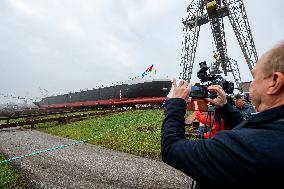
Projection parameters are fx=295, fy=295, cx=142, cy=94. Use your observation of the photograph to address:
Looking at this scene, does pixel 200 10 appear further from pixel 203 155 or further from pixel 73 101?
pixel 203 155

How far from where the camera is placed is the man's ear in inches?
69.2

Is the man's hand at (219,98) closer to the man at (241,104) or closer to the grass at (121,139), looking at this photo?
the grass at (121,139)

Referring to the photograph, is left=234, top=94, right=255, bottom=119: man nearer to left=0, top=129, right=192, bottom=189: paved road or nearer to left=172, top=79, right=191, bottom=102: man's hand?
left=0, top=129, right=192, bottom=189: paved road

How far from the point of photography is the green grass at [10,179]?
6.16 meters

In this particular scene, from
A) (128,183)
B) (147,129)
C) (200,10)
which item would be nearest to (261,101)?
(128,183)

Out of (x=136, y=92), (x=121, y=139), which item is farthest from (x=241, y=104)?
(x=136, y=92)

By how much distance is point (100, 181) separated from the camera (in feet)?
21.6

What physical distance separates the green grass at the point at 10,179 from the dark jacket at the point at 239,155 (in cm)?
518

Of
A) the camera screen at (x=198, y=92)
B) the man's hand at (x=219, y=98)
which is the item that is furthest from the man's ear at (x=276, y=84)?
the man's hand at (x=219, y=98)

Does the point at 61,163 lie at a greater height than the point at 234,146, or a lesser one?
lesser

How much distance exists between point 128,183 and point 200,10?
25.8 m

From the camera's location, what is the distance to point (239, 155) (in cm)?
160

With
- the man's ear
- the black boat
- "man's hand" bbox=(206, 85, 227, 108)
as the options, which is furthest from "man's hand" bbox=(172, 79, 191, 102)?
the black boat

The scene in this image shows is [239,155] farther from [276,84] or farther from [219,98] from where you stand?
[219,98]
